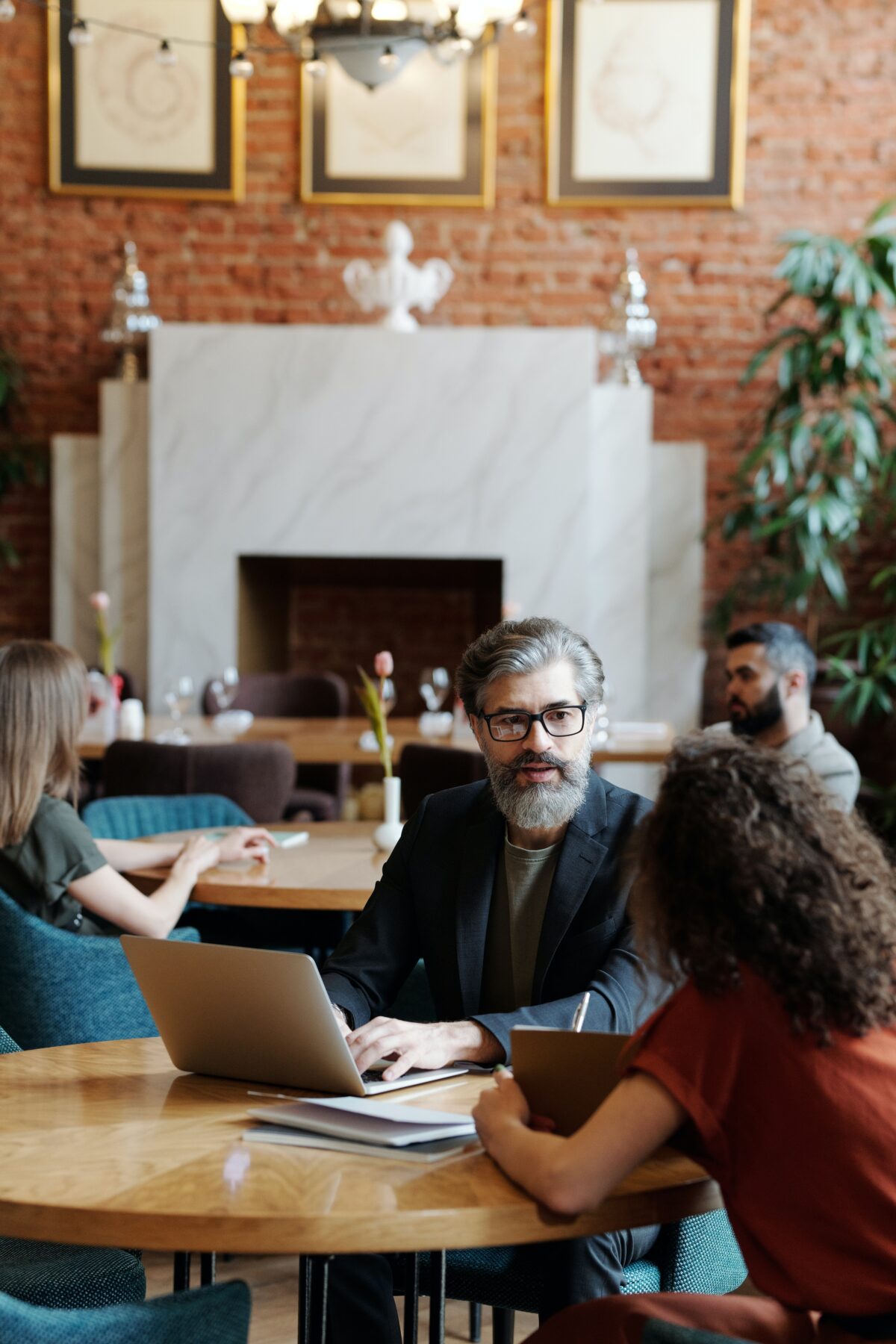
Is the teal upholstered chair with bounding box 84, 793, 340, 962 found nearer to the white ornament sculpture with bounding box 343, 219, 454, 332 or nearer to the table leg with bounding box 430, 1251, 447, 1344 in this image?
the table leg with bounding box 430, 1251, 447, 1344

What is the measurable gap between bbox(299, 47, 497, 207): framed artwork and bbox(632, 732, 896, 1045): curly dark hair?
6429 millimetres

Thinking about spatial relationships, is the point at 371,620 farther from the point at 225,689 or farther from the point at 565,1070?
the point at 565,1070

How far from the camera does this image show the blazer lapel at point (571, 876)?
2102 millimetres

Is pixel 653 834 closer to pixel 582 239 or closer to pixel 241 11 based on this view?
pixel 241 11

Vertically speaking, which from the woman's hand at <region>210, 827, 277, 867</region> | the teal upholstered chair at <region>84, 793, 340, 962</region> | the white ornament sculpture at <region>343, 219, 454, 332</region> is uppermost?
the white ornament sculpture at <region>343, 219, 454, 332</region>

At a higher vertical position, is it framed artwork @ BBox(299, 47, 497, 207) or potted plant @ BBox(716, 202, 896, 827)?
framed artwork @ BBox(299, 47, 497, 207)

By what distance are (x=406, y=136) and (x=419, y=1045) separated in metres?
6.39

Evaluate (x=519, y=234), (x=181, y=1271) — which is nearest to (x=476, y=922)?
(x=181, y=1271)

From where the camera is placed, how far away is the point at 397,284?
22.3ft

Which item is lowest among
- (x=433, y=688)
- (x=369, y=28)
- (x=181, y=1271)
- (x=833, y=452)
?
(x=181, y=1271)

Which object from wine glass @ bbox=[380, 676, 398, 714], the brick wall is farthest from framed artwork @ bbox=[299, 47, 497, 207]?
wine glass @ bbox=[380, 676, 398, 714]

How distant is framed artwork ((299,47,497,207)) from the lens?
7316mm

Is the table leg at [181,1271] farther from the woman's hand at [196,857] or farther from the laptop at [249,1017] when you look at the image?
the woman's hand at [196,857]

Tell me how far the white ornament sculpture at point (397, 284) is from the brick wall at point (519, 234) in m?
0.60
